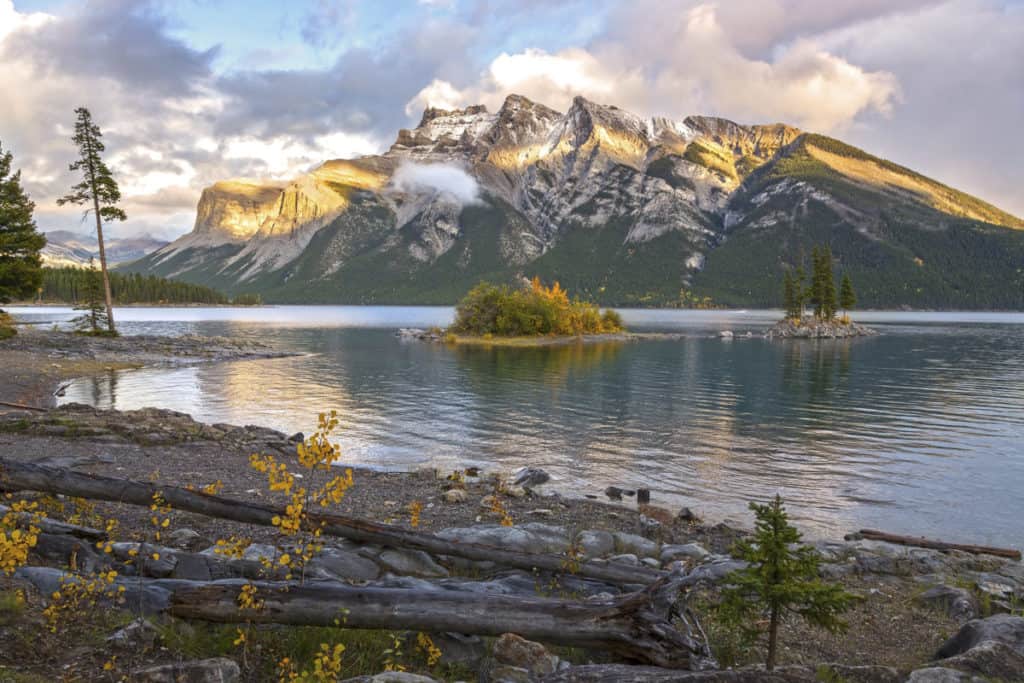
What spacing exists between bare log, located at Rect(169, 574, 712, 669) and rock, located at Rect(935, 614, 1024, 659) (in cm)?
385

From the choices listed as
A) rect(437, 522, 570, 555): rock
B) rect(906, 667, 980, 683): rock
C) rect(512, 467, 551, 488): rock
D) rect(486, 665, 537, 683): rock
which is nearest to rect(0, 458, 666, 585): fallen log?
rect(437, 522, 570, 555): rock

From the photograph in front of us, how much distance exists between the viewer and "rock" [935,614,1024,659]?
27.7 ft

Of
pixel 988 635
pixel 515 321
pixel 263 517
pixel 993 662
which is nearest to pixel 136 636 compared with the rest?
pixel 263 517

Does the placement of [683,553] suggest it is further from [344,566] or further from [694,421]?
[694,421]

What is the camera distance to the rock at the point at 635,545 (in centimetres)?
1435

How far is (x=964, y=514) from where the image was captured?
22141 mm

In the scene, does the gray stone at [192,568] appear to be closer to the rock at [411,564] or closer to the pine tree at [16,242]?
the rock at [411,564]

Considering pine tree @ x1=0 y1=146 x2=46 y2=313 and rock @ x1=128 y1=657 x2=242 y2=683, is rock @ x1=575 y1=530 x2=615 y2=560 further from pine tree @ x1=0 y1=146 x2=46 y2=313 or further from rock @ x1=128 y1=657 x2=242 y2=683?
pine tree @ x1=0 y1=146 x2=46 y2=313

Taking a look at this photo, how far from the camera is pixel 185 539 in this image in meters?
11.4

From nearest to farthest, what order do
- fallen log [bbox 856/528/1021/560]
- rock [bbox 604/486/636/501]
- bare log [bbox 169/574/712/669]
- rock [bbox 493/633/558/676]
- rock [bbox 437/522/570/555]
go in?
rock [bbox 493/633/558/676] < bare log [bbox 169/574/712/669] < rock [bbox 437/522/570/555] < fallen log [bbox 856/528/1021/560] < rock [bbox 604/486/636/501]

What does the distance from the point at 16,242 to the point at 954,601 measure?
69.5 metres

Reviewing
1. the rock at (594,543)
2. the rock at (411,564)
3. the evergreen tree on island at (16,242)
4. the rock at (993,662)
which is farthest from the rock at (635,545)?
the evergreen tree on island at (16,242)

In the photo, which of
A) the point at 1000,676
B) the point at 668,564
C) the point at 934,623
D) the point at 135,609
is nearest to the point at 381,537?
the point at 135,609

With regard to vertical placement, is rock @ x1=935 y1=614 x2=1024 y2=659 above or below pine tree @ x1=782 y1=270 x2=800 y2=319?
below
